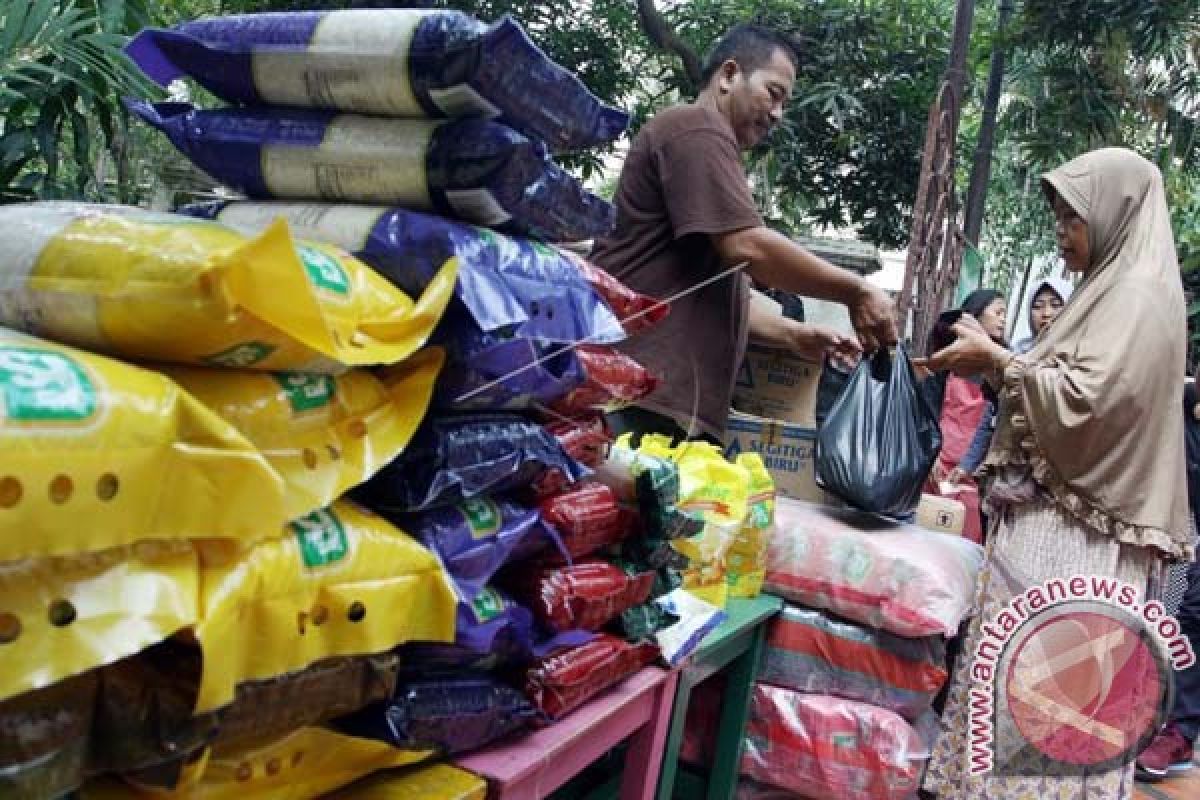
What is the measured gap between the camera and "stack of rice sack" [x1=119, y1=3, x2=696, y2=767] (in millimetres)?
1033

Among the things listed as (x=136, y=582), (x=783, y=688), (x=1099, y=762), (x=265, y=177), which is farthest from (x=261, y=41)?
(x=1099, y=762)

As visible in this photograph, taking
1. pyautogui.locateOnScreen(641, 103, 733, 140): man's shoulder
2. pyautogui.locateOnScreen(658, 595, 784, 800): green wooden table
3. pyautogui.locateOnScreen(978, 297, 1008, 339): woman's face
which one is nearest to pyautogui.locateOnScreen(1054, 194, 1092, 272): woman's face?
pyautogui.locateOnScreen(641, 103, 733, 140): man's shoulder

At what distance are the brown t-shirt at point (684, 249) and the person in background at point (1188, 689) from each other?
2.43 m

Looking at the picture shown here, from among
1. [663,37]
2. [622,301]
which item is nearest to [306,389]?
[622,301]

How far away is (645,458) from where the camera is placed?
1581 mm

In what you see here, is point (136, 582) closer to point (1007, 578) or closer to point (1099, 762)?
point (1007, 578)

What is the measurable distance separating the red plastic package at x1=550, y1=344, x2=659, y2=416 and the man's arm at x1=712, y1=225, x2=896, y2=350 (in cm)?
56

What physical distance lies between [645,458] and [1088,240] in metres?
1.44

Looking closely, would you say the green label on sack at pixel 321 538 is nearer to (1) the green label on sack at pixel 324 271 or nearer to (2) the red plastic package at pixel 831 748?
(1) the green label on sack at pixel 324 271

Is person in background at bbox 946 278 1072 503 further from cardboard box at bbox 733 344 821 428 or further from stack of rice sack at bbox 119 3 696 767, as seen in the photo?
stack of rice sack at bbox 119 3 696 767

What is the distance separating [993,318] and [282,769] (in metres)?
4.44


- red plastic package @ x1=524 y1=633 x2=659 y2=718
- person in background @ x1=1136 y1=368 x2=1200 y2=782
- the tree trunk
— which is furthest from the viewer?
the tree trunk

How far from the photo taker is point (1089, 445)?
7.16 ft

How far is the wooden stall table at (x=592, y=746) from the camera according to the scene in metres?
1.08
